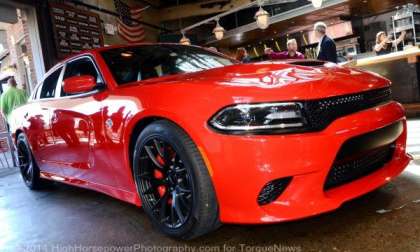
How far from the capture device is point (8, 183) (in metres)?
5.42

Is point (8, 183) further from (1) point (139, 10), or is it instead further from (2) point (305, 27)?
(2) point (305, 27)

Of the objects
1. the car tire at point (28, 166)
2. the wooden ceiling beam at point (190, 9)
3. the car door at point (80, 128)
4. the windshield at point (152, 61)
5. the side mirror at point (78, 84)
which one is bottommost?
the car tire at point (28, 166)

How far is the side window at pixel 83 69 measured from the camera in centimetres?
304

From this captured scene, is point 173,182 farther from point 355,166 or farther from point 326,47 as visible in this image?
point 326,47

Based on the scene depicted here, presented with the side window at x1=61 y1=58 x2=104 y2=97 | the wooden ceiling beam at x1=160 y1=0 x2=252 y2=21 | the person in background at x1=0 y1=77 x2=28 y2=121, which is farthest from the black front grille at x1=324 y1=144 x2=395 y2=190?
the wooden ceiling beam at x1=160 y1=0 x2=252 y2=21

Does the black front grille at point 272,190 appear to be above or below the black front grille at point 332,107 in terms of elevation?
below

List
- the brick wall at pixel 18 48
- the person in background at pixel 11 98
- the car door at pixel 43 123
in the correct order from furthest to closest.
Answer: the brick wall at pixel 18 48 → the person in background at pixel 11 98 → the car door at pixel 43 123

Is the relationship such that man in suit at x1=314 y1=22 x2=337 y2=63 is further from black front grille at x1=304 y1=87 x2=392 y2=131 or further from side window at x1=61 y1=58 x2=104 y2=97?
black front grille at x1=304 y1=87 x2=392 y2=131

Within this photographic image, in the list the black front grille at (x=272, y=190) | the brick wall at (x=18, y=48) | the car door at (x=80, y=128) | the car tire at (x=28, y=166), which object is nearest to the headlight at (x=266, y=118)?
the black front grille at (x=272, y=190)

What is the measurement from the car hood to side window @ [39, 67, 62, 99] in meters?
1.79

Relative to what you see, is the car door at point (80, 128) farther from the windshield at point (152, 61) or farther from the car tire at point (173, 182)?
the car tire at point (173, 182)

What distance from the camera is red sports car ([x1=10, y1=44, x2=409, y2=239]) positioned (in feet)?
6.32

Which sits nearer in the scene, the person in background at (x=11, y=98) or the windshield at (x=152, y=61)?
the windshield at (x=152, y=61)

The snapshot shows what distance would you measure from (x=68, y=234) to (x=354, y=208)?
6.30ft
